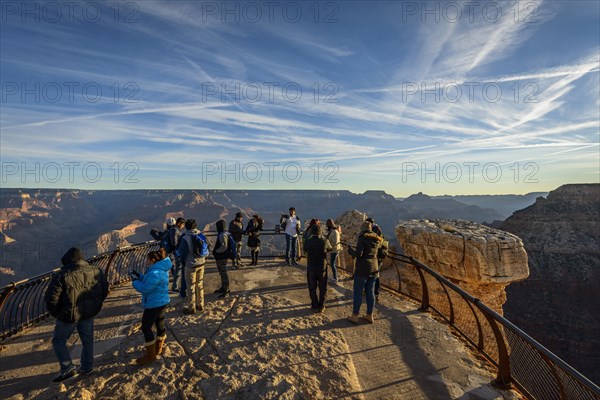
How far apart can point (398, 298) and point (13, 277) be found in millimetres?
98898

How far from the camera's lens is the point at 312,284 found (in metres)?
6.25

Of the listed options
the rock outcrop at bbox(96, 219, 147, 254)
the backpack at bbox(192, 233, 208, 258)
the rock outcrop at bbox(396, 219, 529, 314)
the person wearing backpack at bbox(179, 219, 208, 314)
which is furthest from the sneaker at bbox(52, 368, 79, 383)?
the rock outcrop at bbox(96, 219, 147, 254)

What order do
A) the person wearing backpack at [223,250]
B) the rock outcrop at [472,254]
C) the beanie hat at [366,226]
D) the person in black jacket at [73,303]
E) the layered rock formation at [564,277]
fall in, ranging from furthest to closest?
1. the layered rock formation at [564,277]
2. the rock outcrop at [472,254]
3. the person wearing backpack at [223,250]
4. the beanie hat at [366,226]
5. the person in black jacket at [73,303]

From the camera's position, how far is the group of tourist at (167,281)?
3.96 meters

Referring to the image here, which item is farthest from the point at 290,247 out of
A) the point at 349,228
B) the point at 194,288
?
the point at 349,228

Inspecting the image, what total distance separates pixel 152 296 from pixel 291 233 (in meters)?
5.62

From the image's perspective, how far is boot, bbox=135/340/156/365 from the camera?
4.39 metres

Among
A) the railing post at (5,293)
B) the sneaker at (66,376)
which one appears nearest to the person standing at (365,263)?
the sneaker at (66,376)

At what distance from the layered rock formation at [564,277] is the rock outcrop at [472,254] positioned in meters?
29.2

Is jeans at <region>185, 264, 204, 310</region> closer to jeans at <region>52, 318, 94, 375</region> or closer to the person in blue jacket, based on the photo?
the person in blue jacket

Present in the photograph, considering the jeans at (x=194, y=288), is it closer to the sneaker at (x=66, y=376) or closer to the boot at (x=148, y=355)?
the boot at (x=148, y=355)

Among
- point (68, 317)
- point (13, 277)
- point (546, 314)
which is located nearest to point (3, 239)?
point (13, 277)

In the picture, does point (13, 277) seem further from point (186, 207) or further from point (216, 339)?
point (216, 339)

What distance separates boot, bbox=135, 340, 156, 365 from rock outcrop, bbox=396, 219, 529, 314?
14.0 m
